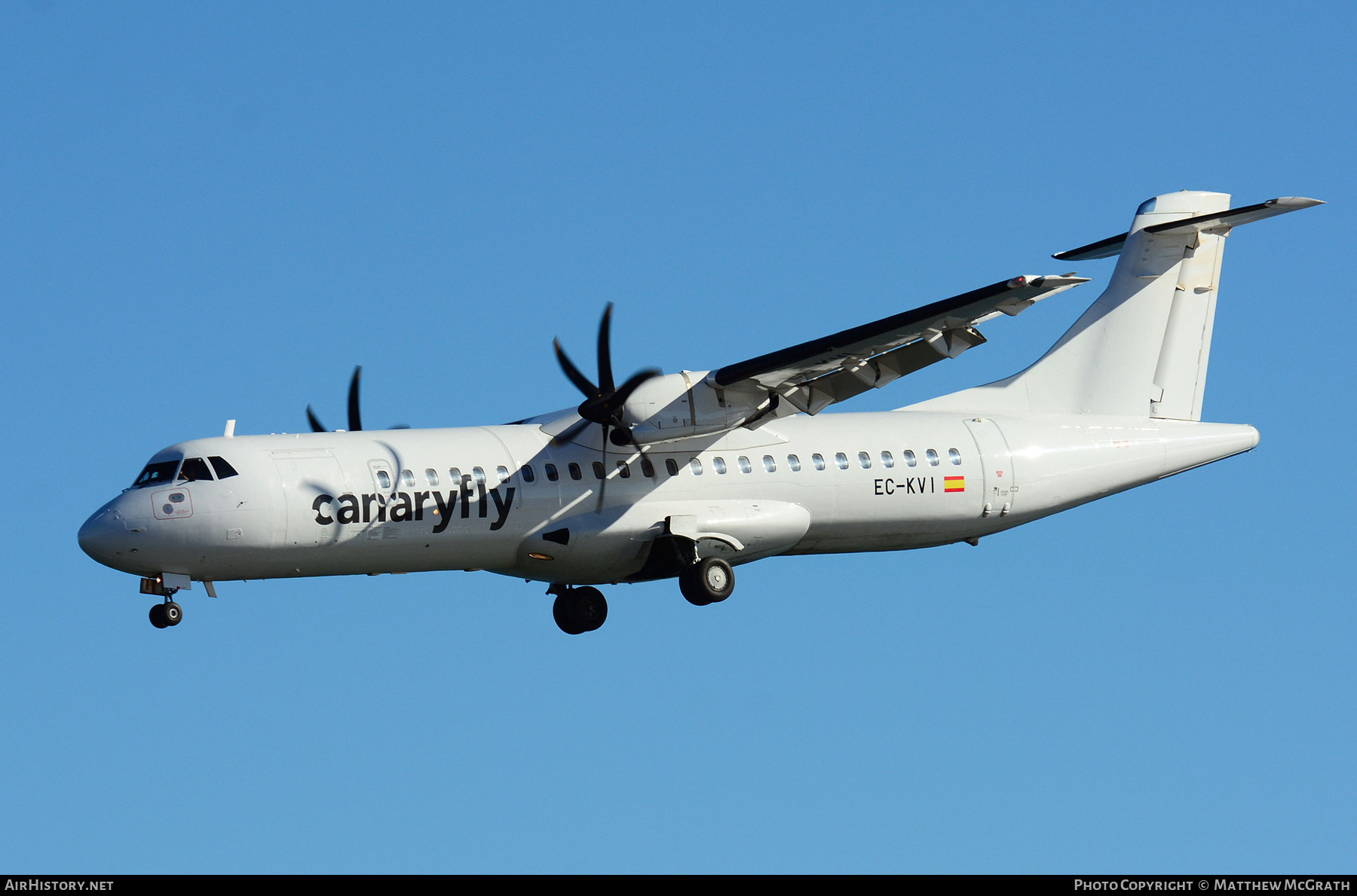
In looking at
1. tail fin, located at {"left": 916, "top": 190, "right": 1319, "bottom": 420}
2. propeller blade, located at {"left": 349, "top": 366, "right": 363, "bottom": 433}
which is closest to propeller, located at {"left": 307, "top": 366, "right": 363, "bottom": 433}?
propeller blade, located at {"left": 349, "top": 366, "right": 363, "bottom": 433}

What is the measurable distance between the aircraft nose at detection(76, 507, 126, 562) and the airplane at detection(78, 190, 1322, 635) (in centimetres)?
3

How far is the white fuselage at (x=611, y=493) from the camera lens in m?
22.2

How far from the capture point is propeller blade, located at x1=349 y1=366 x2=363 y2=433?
87.0ft

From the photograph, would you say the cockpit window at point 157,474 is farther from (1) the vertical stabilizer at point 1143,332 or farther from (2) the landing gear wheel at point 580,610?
(1) the vertical stabilizer at point 1143,332

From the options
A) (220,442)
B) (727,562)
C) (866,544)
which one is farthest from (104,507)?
(866,544)

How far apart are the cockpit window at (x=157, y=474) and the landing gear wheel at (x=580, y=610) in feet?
21.0

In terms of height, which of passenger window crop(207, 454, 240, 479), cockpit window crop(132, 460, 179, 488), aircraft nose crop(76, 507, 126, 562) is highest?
passenger window crop(207, 454, 240, 479)

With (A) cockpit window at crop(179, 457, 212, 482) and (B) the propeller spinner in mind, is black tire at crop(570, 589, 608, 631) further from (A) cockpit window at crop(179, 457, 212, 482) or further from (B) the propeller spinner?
(A) cockpit window at crop(179, 457, 212, 482)

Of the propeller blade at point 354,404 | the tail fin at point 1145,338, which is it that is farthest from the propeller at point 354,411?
the tail fin at point 1145,338

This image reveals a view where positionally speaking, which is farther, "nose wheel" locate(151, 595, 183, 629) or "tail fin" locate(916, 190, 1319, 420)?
"tail fin" locate(916, 190, 1319, 420)

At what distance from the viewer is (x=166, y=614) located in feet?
72.3

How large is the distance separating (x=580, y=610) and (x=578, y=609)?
37mm

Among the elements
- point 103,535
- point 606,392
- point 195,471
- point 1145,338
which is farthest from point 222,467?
point 1145,338

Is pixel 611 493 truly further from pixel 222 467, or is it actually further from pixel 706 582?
pixel 222 467
